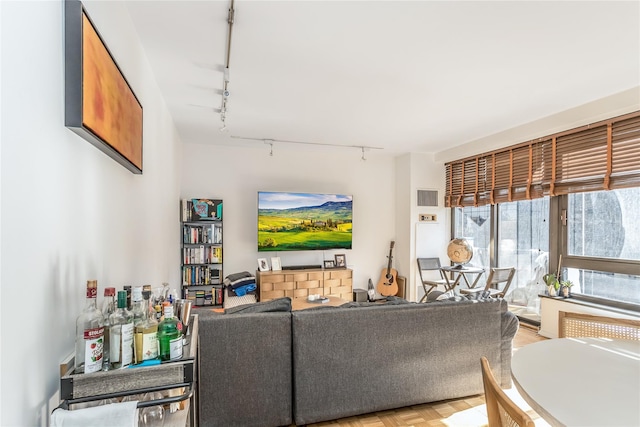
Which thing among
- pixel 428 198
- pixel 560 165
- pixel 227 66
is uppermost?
pixel 227 66

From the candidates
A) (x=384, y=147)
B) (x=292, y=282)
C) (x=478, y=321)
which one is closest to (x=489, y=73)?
(x=478, y=321)

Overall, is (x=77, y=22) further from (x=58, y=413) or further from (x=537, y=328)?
(x=537, y=328)

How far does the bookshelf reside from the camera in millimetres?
4699

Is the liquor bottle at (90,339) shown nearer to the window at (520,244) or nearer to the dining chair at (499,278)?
the dining chair at (499,278)

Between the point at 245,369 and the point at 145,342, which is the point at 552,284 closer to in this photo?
the point at 245,369

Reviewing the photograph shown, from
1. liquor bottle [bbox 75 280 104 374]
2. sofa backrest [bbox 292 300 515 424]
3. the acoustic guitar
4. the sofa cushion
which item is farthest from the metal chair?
liquor bottle [bbox 75 280 104 374]

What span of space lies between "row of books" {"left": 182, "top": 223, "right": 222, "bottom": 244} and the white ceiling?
1.57m

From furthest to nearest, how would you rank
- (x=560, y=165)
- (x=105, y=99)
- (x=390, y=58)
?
(x=560, y=165)
(x=390, y=58)
(x=105, y=99)

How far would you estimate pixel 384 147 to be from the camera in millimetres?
5285

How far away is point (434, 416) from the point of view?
232 centimetres

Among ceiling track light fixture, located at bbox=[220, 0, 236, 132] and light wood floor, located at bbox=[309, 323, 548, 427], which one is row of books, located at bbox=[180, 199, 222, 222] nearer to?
ceiling track light fixture, located at bbox=[220, 0, 236, 132]

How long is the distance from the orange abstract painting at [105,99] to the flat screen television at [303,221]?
329 centimetres

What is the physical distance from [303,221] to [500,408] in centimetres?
437

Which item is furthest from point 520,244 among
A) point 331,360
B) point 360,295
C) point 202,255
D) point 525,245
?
point 202,255
